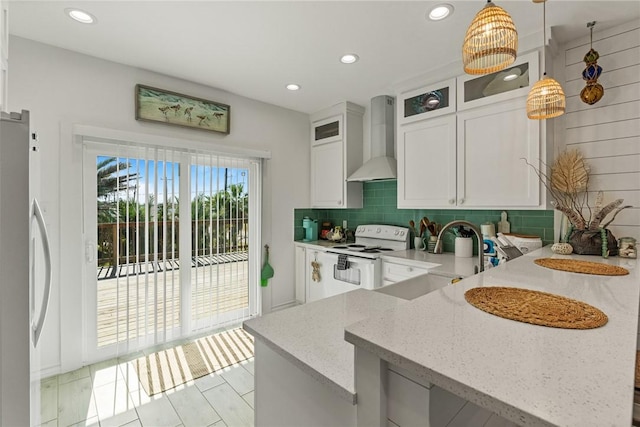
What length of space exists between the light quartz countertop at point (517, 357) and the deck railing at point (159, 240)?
2.49 metres

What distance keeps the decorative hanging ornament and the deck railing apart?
3146 millimetres

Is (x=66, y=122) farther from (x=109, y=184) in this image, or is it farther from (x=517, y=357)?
(x=517, y=357)

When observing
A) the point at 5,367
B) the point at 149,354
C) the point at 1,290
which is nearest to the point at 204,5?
the point at 1,290

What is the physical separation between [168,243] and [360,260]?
186 centimetres

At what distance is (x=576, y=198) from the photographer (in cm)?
207

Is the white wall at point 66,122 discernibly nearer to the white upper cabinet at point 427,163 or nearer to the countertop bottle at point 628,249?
the white upper cabinet at point 427,163

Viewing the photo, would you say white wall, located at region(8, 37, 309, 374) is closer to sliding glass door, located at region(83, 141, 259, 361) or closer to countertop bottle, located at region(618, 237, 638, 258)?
sliding glass door, located at region(83, 141, 259, 361)

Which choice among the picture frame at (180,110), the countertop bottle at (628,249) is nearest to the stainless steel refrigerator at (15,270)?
the picture frame at (180,110)

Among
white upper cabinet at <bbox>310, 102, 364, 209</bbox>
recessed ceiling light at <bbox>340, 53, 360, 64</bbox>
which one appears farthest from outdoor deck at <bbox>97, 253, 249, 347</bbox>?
recessed ceiling light at <bbox>340, 53, 360, 64</bbox>

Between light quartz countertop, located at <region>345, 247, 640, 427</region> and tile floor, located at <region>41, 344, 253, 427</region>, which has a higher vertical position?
light quartz countertop, located at <region>345, 247, 640, 427</region>

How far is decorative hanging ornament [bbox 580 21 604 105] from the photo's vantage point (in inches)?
74.5

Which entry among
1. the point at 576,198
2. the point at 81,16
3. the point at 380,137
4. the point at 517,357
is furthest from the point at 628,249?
the point at 81,16

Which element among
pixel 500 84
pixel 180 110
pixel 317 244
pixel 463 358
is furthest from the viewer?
pixel 317 244

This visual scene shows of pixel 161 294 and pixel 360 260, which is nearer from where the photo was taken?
pixel 161 294
